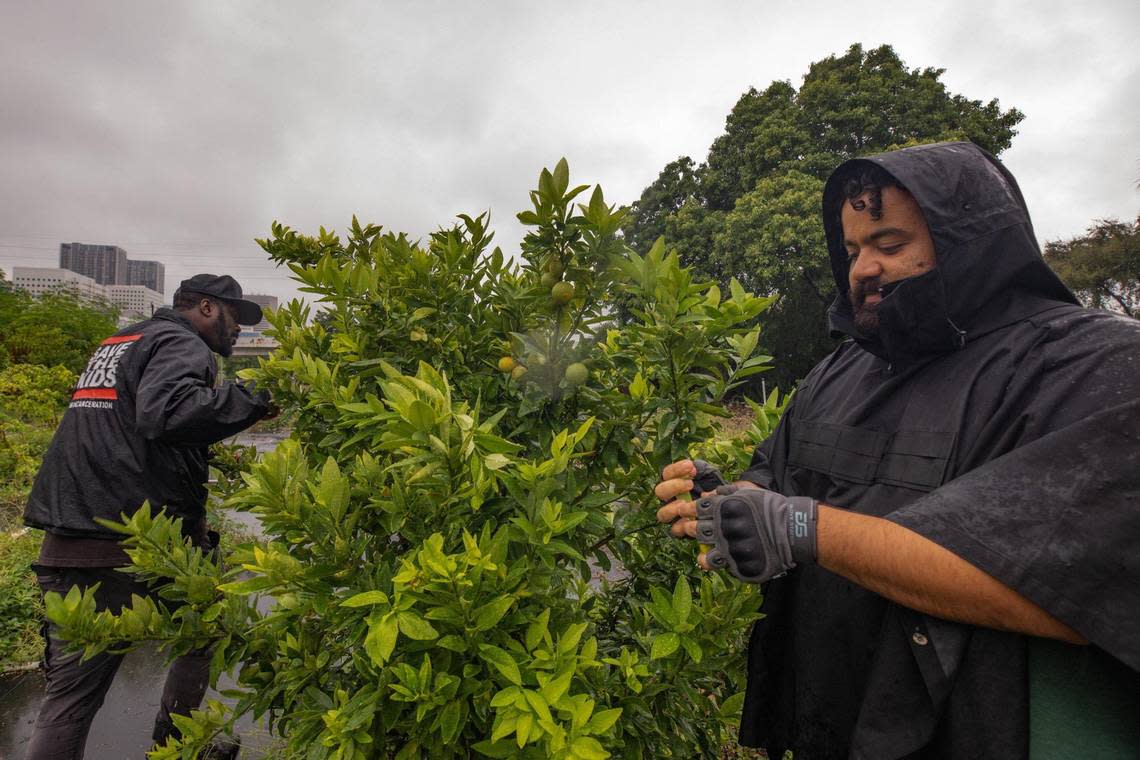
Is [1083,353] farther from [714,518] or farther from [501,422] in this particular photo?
[501,422]

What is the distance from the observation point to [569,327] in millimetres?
1681

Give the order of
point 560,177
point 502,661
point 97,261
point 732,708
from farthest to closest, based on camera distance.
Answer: point 97,261 < point 732,708 < point 560,177 < point 502,661

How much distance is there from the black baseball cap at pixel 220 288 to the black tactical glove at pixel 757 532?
2.89 meters

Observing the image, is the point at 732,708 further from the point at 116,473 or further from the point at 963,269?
the point at 116,473

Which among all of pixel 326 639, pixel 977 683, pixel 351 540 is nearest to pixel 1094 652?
pixel 977 683

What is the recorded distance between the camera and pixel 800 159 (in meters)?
19.9

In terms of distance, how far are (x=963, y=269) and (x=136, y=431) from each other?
3218mm

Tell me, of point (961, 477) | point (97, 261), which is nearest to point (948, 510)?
point (961, 477)

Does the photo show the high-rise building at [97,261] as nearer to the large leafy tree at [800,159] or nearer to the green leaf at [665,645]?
the large leafy tree at [800,159]

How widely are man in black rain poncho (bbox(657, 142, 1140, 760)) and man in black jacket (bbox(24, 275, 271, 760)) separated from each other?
226 centimetres

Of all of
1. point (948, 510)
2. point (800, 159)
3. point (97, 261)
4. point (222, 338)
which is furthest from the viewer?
point (97, 261)

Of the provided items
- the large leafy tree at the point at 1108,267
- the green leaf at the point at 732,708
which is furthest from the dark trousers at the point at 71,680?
the large leafy tree at the point at 1108,267

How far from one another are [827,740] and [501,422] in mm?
1185

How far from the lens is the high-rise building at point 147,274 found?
95.6m
